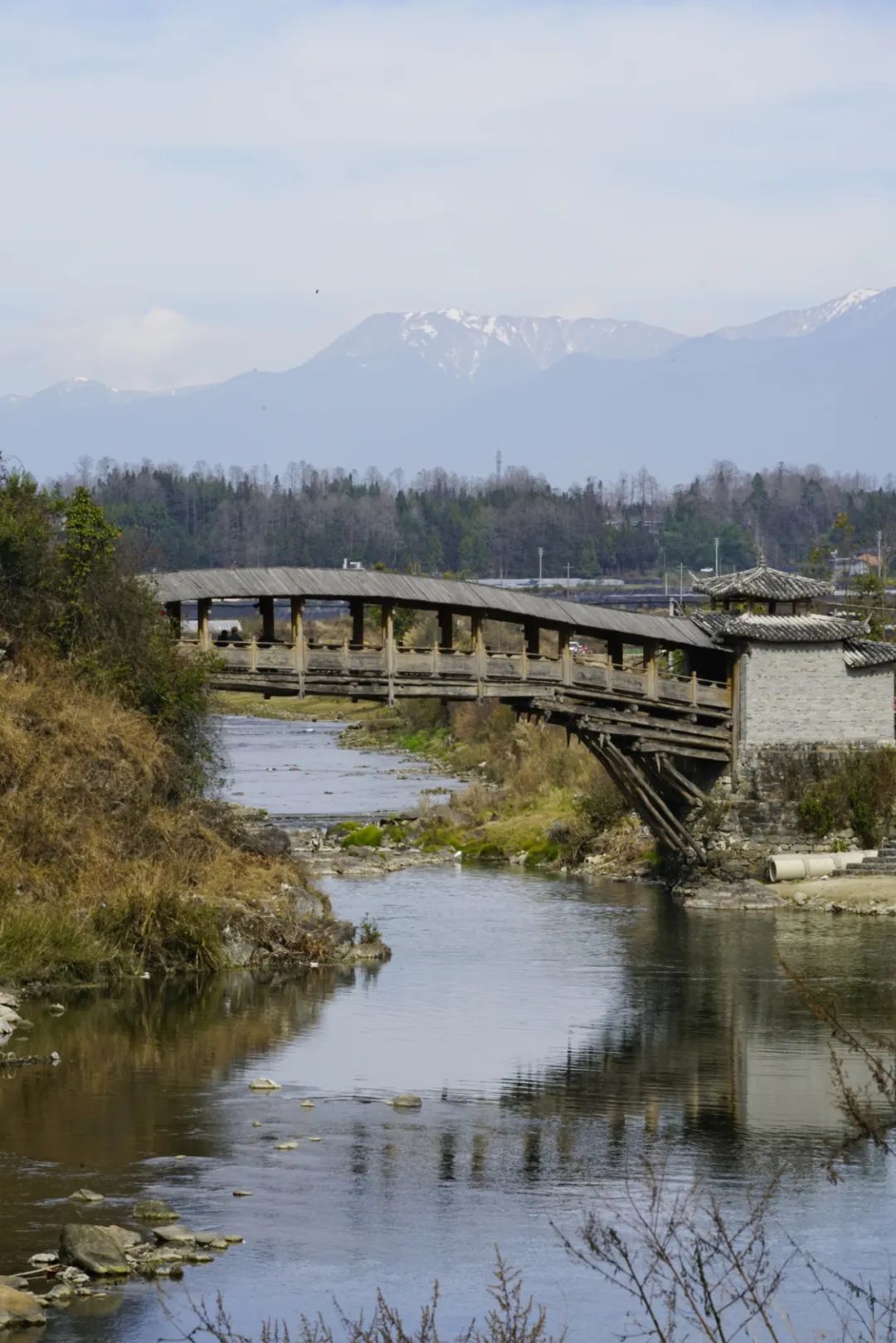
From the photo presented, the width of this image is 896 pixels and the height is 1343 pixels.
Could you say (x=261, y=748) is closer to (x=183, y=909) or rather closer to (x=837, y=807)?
(x=837, y=807)

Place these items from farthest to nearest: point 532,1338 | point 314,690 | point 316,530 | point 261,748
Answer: point 316,530, point 261,748, point 314,690, point 532,1338

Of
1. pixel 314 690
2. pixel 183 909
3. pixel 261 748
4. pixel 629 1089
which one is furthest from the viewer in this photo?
pixel 261 748

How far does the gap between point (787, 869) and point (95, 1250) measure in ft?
91.2

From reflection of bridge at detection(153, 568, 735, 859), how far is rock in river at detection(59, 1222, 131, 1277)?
80.5 ft

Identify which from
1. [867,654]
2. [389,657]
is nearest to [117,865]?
[389,657]

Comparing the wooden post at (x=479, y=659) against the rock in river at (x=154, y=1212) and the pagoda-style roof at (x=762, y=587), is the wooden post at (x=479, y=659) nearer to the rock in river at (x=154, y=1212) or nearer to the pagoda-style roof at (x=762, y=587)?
the pagoda-style roof at (x=762, y=587)

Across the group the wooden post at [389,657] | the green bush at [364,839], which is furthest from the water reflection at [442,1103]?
the green bush at [364,839]

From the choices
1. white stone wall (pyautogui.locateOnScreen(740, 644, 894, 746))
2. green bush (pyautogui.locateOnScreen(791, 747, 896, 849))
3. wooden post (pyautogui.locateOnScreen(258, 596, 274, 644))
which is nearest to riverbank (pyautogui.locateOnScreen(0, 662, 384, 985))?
wooden post (pyautogui.locateOnScreen(258, 596, 274, 644))

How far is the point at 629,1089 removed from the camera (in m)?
27.4

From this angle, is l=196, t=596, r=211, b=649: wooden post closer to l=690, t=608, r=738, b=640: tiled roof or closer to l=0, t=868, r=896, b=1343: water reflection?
l=0, t=868, r=896, b=1343: water reflection

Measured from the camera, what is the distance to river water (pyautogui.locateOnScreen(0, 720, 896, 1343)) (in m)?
19.6

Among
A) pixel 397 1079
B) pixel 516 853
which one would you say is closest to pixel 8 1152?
pixel 397 1079

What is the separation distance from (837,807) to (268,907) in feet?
→ 48.7

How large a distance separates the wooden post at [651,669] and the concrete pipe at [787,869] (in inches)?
177
